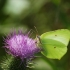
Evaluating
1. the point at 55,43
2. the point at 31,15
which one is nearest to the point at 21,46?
the point at 55,43

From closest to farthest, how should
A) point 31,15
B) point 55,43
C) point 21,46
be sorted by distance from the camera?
1. point 21,46
2. point 55,43
3. point 31,15

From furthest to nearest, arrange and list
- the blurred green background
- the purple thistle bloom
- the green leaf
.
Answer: the blurred green background
the green leaf
the purple thistle bloom

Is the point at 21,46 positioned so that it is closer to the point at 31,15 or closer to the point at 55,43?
the point at 55,43

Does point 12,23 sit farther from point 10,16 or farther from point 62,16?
point 62,16

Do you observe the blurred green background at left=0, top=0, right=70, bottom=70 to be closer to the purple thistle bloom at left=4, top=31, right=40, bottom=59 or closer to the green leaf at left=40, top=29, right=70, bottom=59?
the green leaf at left=40, top=29, right=70, bottom=59

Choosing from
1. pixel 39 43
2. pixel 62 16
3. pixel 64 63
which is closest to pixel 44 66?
pixel 64 63

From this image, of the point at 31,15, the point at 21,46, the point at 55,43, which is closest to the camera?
the point at 21,46

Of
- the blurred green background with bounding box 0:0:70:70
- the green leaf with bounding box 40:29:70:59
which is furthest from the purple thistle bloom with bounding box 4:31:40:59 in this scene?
the blurred green background with bounding box 0:0:70:70
